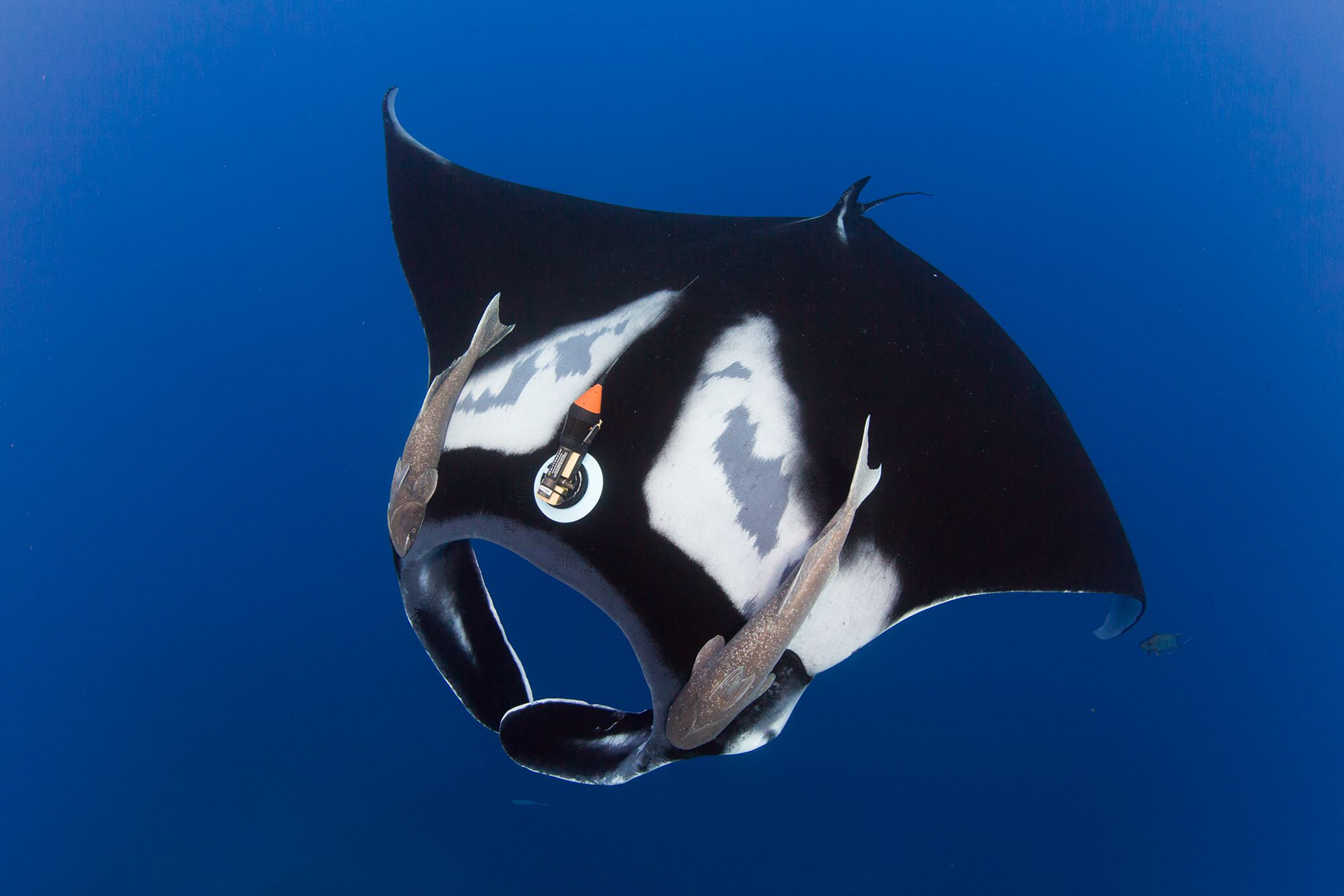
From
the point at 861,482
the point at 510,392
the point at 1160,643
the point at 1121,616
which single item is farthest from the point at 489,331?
the point at 1160,643

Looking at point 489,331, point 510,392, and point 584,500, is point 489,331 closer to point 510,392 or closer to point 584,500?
point 510,392

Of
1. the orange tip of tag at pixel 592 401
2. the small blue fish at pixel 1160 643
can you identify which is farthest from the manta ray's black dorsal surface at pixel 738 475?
the small blue fish at pixel 1160 643

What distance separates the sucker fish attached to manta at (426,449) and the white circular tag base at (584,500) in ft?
0.61

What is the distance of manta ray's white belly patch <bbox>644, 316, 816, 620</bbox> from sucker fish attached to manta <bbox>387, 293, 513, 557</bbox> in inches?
14.4

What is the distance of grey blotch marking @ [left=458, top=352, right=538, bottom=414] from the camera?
4.69ft

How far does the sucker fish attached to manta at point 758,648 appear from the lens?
3.51 feet

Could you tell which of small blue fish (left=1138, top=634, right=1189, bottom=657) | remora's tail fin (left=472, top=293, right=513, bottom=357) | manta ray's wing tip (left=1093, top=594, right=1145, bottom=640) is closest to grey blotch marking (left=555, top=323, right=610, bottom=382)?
remora's tail fin (left=472, top=293, right=513, bottom=357)

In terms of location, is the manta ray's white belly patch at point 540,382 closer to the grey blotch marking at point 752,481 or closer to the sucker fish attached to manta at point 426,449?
the sucker fish attached to manta at point 426,449

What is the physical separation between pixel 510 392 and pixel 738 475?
48cm

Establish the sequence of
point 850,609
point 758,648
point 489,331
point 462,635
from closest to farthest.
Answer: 1. point 758,648
2. point 850,609
3. point 489,331
4. point 462,635

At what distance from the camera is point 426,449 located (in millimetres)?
1278

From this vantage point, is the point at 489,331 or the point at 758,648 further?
the point at 489,331

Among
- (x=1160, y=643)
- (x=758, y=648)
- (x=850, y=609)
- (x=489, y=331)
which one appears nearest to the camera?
(x=758, y=648)

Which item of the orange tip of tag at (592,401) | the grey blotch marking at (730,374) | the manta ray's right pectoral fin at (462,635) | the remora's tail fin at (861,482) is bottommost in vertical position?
the manta ray's right pectoral fin at (462,635)
